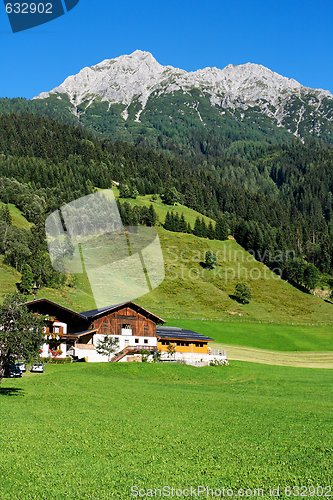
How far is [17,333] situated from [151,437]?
633 inches

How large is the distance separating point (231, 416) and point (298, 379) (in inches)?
1018

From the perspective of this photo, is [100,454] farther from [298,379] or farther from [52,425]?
[298,379]

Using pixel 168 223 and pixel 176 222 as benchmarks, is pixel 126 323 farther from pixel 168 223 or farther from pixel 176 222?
pixel 176 222

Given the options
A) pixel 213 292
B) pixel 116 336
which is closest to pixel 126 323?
pixel 116 336

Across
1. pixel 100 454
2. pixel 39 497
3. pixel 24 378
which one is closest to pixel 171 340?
pixel 24 378

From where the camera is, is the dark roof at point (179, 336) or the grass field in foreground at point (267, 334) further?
the grass field in foreground at point (267, 334)

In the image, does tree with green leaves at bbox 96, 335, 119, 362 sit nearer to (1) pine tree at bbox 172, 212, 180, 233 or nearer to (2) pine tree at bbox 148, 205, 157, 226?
(2) pine tree at bbox 148, 205, 157, 226

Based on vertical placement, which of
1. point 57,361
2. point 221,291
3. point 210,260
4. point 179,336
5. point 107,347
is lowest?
point 57,361

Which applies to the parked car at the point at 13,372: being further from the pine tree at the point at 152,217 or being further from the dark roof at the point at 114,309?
the pine tree at the point at 152,217

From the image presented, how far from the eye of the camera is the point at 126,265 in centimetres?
14512

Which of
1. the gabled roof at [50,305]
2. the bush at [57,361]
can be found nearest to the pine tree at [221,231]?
the gabled roof at [50,305]

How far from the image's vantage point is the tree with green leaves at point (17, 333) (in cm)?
3244

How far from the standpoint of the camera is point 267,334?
94438 millimetres

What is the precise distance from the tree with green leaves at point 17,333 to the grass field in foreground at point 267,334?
5324 centimetres
